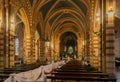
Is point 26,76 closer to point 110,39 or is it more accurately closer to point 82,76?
point 82,76

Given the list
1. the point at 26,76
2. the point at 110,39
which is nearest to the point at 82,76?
the point at 26,76

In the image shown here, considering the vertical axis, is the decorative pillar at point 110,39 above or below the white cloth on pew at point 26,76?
above

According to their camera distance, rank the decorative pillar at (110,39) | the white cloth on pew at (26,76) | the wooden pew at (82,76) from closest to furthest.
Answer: the white cloth on pew at (26,76)
the wooden pew at (82,76)
the decorative pillar at (110,39)

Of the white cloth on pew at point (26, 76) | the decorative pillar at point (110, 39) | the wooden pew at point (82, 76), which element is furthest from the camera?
the decorative pillar at point (110, 39)

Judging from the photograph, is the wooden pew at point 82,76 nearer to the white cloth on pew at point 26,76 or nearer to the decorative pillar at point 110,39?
the white cloth on pew at point 26,76

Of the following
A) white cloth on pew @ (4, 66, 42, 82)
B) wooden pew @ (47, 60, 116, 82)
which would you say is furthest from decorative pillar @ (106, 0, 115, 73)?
white cloth on pew @ (4, 66, 42, 82)

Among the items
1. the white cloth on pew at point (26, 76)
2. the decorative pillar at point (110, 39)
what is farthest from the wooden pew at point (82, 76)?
the decorative pillar at point (110, 39)

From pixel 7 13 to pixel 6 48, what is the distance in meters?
2.94

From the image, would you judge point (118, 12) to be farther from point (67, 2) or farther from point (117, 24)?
point (67, 2)

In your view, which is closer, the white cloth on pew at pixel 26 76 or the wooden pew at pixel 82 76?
the white cloth on pew at pixel 26 76

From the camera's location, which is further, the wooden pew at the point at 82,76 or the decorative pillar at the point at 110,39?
the decorative pillar at the point at 110,39

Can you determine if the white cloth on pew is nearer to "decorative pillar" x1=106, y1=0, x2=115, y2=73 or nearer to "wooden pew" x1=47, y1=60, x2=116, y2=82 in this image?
"wooden pew" x1=47, y1=60, x2=116, y2=82

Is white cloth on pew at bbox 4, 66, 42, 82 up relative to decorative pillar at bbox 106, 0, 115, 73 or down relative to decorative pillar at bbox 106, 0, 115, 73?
down

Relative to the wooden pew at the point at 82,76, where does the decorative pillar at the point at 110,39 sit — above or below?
above
